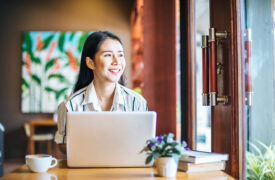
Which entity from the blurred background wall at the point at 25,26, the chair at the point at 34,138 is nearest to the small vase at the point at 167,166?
the chair at the point at 34,138

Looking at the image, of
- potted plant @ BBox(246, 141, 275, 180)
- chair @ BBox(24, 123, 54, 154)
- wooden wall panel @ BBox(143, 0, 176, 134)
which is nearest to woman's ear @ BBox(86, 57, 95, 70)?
potted plant @ BBox(246, 141, 275, 180)

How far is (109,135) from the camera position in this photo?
136 centimetres

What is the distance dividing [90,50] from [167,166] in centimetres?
94

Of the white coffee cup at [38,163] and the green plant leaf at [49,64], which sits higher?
the green plant leaf at [49,64]

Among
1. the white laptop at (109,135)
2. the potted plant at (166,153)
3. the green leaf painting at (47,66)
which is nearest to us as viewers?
the potted plant at (166,153)

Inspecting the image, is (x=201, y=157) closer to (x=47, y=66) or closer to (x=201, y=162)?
(x=201, y=162)

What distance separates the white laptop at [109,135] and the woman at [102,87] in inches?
18.1

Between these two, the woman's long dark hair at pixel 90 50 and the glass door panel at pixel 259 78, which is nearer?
the glass door panel at pixel 259 78

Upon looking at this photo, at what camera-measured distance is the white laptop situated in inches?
53.2

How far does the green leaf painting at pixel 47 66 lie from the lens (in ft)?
21.1

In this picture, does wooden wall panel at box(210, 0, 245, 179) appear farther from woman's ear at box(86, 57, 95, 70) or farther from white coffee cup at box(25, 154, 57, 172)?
white coffee cup at box(25, 154, 57, 172)

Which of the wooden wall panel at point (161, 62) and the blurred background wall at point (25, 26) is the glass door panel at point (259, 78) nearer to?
the wooden wall panel at point (161, 62)

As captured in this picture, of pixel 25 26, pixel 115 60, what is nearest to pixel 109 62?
pixel 115 60

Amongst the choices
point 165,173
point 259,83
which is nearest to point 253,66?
point 259,83
